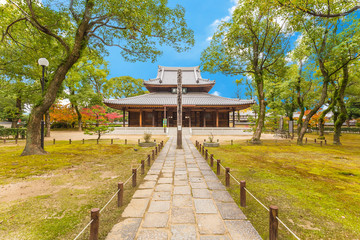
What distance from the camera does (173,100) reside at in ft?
76.2

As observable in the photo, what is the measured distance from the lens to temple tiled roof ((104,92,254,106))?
2147 cm

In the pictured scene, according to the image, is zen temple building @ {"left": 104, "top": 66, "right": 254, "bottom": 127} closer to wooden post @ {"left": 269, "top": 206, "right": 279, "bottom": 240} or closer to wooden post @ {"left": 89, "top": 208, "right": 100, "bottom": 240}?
wooden post @ {"left": 269, "top": 206, "right": 279, "bottom": 240}

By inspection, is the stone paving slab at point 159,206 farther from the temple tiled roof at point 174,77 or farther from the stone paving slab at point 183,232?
the temple tiled roof at point 174,77

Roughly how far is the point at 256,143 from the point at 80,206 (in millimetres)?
12200

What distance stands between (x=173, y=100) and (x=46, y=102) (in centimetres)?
1704

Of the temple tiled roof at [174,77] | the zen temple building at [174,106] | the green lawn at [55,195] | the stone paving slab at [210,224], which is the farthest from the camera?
the temple tiled roof at [174,77]

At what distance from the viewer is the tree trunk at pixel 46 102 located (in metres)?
7.11

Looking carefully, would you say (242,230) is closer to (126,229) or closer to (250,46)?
(126,229)

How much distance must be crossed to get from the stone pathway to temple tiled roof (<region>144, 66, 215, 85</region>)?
23432 mm

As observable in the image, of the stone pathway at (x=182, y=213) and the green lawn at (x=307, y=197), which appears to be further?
the green lawn at (x=307, y=197)

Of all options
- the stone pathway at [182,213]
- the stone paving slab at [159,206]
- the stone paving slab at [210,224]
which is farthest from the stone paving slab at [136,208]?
the stone paving slab at [210,224]

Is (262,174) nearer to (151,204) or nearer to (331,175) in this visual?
(331,175)

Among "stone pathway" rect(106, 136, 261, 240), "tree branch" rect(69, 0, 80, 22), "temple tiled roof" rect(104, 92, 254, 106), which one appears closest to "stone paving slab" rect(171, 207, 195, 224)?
"stone pathway" rect(106, 136, 261, 240)

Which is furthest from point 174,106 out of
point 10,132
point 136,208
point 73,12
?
point 136,208
